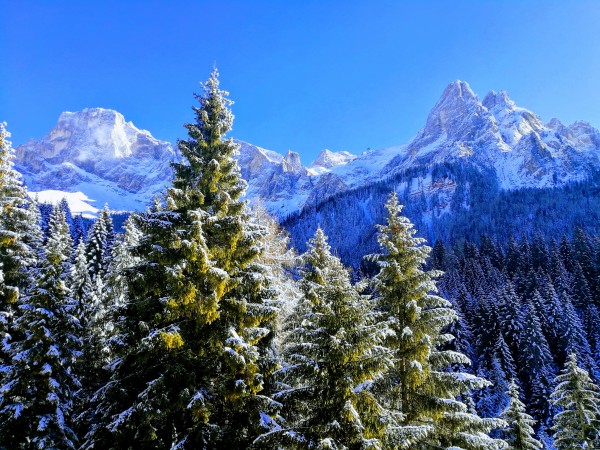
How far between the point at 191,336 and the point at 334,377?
389cm

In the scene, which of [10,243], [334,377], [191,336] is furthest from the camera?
[10,243]

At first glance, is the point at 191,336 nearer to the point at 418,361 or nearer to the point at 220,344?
the point at 220,344

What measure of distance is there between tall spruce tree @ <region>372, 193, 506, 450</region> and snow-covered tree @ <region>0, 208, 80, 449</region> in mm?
13002

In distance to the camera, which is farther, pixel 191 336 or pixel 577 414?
pixel 577 414

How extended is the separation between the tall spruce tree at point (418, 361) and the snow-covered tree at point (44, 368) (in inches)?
512

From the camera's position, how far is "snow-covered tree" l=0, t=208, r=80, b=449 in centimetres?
1491

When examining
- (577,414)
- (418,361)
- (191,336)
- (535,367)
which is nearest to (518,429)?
(577,414)

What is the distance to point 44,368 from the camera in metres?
15.6

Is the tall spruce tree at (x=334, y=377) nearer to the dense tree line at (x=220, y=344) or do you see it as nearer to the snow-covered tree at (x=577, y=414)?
the dense tree line at (x=220, y=344)

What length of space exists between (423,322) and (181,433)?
26.0 ft

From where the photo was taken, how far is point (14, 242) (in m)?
16.8

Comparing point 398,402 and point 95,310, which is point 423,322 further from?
point 95,310

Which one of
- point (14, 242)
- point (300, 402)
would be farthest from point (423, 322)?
point (14, 242)

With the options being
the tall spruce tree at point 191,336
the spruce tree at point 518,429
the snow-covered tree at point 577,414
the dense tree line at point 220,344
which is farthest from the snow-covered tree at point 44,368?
the snow-covered tree at point 577,414
